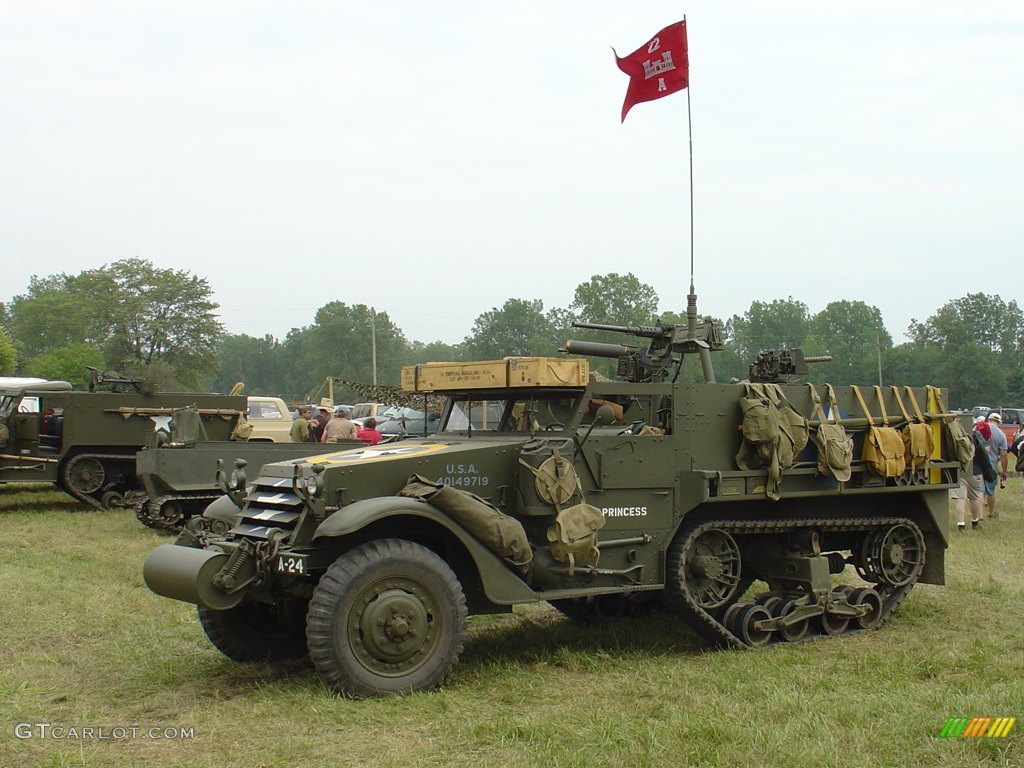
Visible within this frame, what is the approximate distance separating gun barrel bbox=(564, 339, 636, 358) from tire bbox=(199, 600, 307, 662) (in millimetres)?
2791

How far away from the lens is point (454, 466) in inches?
297

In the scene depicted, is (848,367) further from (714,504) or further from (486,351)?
(714,504)

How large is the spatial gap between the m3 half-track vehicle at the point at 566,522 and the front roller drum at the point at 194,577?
1 cm

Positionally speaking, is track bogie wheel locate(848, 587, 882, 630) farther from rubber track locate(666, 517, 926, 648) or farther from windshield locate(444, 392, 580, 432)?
windshield locate(444, 392, 580, 432)

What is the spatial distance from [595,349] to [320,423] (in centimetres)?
896

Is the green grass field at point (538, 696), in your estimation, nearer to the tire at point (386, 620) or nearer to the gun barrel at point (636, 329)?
the tire at point (386, 620)

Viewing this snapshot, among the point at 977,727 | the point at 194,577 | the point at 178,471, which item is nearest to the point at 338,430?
the point at 178,471

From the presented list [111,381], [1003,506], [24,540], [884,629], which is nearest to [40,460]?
[111,381]

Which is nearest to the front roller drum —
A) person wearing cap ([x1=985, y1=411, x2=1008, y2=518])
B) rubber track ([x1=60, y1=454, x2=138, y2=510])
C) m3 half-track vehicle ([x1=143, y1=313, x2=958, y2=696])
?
m3 half-track vehicle ([x1=143, y1=313, x2=958, y2=696])

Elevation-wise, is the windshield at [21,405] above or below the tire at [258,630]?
above

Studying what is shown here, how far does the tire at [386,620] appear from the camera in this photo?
657 centimetres

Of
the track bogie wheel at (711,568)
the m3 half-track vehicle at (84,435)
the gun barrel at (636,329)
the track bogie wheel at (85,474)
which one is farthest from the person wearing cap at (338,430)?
the track bogie wheel at (711,568)

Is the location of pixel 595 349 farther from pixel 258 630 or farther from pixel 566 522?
pixel 258 630

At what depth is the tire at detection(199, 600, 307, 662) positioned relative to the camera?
756cm
